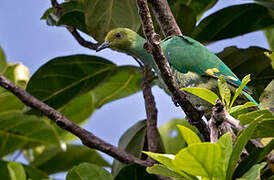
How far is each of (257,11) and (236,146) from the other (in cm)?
173

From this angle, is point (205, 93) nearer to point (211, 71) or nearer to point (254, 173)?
point (254, 173)

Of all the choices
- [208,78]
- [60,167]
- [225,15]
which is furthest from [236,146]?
[60,167]

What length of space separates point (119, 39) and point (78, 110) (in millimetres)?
764

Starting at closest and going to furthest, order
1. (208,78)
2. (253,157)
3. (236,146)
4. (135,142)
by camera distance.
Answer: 1. (236,146)
2. (253,157)
3. (208,78)
4. (135,142)

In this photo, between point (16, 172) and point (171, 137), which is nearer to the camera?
point (16, 172)

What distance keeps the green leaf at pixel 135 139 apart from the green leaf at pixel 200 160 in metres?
1.41

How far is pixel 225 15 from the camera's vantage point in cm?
Answer: 286

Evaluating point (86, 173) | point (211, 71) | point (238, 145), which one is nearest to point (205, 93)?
point (238, 145)

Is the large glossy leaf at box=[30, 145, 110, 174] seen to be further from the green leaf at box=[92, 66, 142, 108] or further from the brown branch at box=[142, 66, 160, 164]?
the brown branch at box=[142, 66, 160, 164]

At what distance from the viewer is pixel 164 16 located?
7.15 feet

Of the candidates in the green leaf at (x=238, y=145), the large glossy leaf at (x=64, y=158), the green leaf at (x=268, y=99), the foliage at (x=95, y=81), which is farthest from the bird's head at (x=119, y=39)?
the green leaf at (x=238, y=145)

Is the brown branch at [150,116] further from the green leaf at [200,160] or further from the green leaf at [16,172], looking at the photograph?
the green leaf at [200,160]

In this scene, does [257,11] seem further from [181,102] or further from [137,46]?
[181,102]

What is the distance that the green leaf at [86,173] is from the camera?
5.99ft
